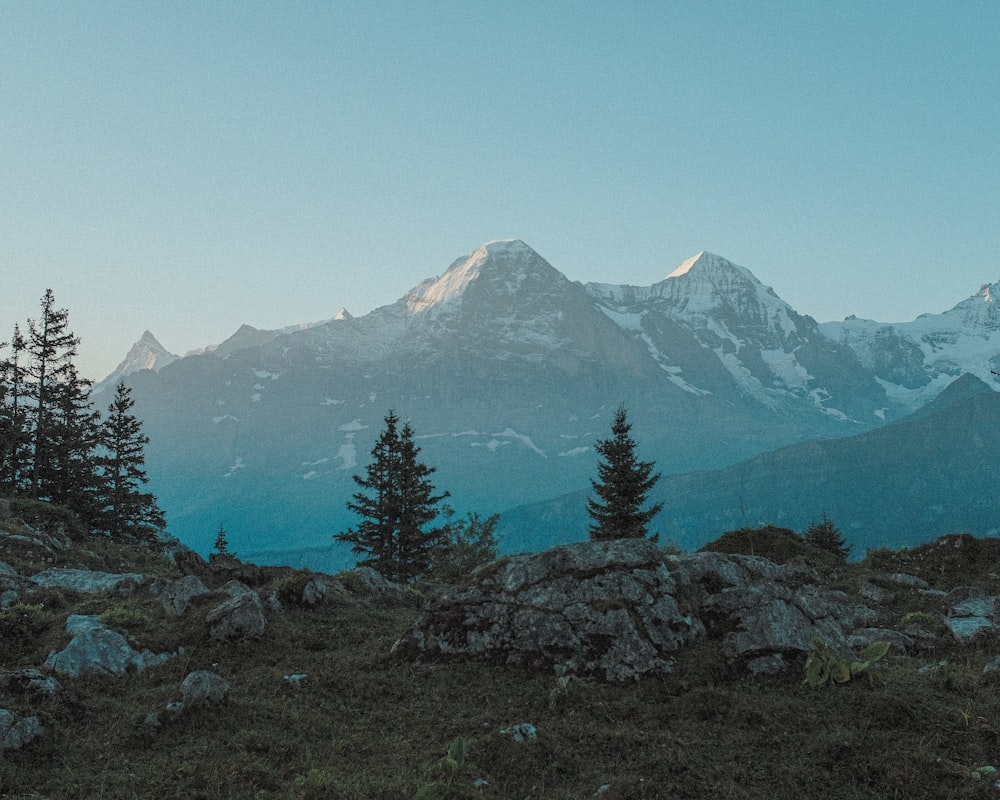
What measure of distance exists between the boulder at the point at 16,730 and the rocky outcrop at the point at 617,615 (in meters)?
7.57

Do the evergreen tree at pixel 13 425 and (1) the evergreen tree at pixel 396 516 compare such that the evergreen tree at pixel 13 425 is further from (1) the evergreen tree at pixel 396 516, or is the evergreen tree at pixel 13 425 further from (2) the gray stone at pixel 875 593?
(2) the gray stone at pixel 875 593

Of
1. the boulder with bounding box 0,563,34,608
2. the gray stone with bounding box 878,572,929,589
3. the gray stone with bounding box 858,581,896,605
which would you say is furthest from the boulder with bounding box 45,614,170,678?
the gray stone with bounding box 878,572,929,589

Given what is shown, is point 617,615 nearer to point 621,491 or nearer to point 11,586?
point 11,586

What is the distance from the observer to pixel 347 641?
17984mm

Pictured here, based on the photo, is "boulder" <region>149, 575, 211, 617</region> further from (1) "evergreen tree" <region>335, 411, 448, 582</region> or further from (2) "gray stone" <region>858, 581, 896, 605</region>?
(1) "evergreen tree" <region>335, 411, 448, 582</region>

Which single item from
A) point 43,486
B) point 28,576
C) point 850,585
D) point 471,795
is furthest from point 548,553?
point 43,486

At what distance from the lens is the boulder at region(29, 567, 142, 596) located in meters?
21.2

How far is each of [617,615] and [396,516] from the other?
39.4m

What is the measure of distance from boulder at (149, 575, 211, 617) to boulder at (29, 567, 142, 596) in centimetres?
275

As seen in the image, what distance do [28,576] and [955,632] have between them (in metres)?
29.4

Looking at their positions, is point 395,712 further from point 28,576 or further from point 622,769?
point 28,576

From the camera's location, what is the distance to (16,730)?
1077 centimetres

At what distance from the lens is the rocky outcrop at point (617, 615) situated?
15016 millimetres

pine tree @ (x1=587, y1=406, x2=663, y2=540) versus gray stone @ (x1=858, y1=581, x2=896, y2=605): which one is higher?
pine tree @ (x1=587, y1=406, x2=663, y2=540)
